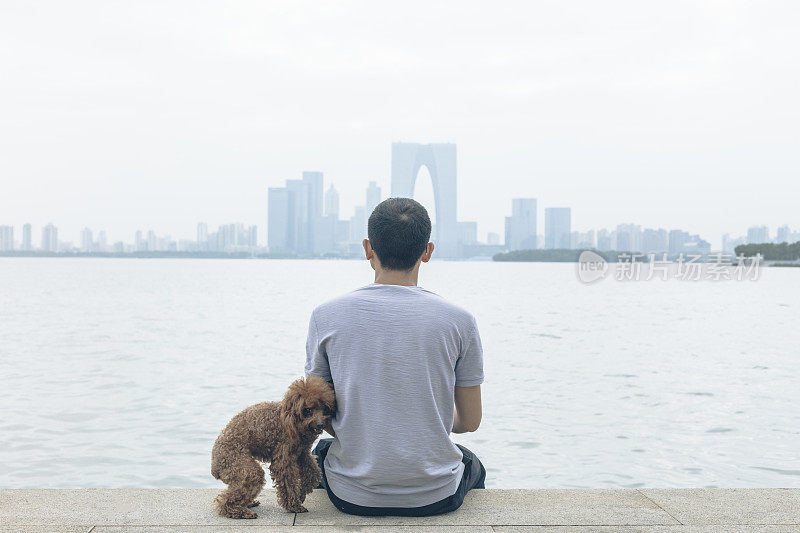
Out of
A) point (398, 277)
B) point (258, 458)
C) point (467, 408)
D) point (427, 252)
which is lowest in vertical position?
point (258, 458)

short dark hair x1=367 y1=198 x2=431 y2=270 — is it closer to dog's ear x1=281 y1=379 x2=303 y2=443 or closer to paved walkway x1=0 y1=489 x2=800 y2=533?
dog's ear x1=281 y1=379 x2=303 y2=443

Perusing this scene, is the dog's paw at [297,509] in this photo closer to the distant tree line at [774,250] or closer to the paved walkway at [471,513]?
the paved walkway at [471,513]

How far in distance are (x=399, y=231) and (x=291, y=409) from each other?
0.86 metres

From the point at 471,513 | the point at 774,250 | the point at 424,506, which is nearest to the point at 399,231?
the point at 424,506

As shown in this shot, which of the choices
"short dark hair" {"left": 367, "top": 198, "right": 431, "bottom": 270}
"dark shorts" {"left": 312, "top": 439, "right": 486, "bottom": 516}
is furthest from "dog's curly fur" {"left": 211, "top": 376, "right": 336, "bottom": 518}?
"short dark hair" {"left": 367, "top": 198, "right": 431, "bottom": 270}

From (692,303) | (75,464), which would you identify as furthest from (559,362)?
(692,303)

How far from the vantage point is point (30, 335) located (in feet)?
76.3

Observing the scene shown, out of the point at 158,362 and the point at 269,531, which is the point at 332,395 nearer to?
the point at 269,531

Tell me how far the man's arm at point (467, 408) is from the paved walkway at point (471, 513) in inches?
15.8

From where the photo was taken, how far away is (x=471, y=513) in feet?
10.7

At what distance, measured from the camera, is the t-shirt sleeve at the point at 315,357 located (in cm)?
302

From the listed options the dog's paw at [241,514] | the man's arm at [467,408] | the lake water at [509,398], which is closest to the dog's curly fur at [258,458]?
the dog's paw at [241,514]

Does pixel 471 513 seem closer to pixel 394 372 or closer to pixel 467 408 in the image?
pixel 467 408

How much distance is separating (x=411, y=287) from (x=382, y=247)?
198 mm
